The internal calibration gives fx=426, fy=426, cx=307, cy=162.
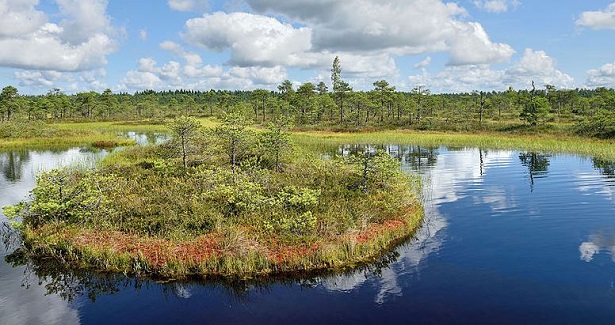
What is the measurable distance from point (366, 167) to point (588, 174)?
29414 mm

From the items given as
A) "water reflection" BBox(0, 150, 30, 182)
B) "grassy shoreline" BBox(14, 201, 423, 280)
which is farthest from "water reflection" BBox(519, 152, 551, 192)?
"water reflection" BBox(0, 150, 30, 182)

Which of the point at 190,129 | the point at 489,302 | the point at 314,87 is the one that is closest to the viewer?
the point at 489,302

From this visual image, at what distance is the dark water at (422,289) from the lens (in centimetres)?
1585

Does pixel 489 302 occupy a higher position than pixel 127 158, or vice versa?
pixel 127 158

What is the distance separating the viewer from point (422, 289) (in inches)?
707

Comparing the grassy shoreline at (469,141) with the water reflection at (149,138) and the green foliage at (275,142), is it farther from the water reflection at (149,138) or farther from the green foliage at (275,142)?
the green foliage at (275,142)

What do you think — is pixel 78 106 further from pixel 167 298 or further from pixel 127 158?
pixel 167 298

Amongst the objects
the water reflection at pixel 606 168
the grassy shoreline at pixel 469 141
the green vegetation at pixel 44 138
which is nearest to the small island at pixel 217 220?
the water reflection at pixel 606 168

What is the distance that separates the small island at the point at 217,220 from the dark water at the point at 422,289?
40.6 inches

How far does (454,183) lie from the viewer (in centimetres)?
4103

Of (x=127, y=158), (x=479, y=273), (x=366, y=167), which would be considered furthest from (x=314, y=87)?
(x=479, y=273)

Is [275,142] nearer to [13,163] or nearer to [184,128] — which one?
[184,128]

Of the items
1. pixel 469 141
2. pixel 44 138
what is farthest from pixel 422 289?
pixel 44 138

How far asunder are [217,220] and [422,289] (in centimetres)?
1079
